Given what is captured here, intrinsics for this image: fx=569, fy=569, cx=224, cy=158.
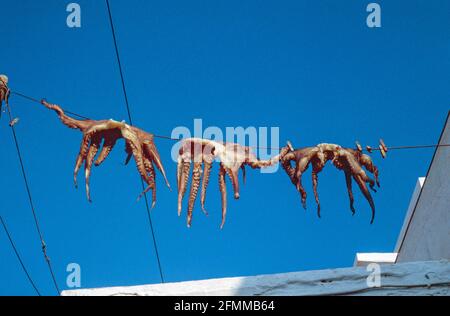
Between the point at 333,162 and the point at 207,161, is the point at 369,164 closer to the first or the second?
the point at 333,162

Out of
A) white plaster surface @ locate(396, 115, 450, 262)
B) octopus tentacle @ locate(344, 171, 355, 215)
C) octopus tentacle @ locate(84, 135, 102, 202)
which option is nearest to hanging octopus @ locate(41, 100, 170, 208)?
octopus tentacle @ locate(84, 135, 102, 202)

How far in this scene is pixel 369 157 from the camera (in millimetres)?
7488

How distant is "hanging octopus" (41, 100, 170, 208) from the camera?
704cm

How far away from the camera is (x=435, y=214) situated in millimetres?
8852

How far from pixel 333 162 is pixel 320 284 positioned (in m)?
2.11

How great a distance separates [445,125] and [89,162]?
5.19 m

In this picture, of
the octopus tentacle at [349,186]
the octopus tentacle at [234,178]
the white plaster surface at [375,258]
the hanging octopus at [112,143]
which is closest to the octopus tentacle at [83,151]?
the hanging octopus at [112,143]

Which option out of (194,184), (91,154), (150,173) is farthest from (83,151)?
(194,184)

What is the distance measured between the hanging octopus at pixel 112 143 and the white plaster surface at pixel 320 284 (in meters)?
1.53
